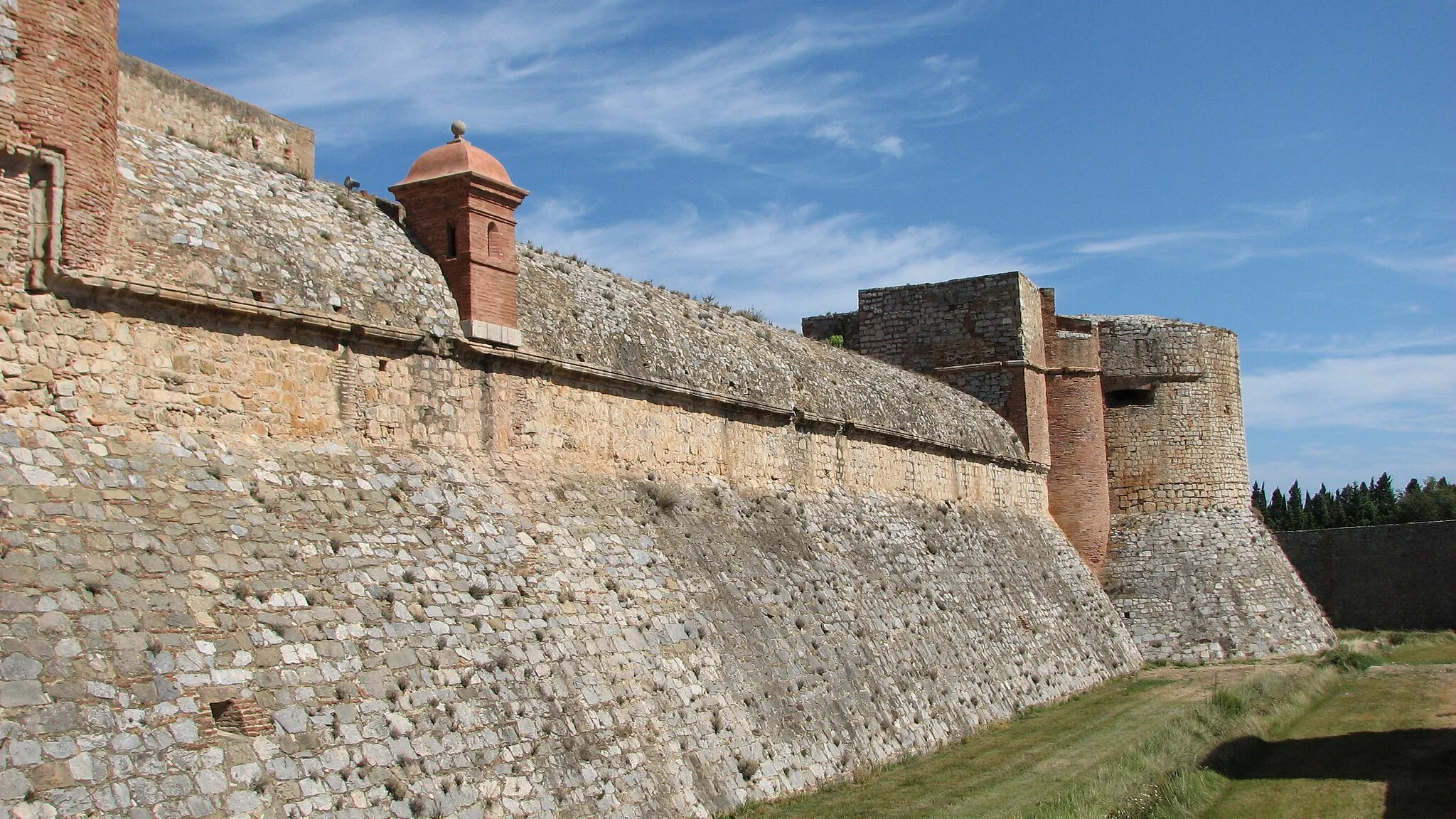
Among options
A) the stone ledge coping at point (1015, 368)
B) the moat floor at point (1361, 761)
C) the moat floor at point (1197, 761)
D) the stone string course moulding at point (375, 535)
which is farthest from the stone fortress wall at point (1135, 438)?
the stone string course moulding at point (375, 535)

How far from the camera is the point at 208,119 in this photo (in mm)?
11656

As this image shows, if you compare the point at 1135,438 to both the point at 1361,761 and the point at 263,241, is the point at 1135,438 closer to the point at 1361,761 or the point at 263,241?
the point at 1361,761

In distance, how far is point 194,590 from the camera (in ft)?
26.8

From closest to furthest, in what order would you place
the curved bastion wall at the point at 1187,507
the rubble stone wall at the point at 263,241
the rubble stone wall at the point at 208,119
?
the rubble stone wall at the point at 263,241 → the rubble stone wall at the point at 208,119 → the curved bastion wall at the point at 1187,507

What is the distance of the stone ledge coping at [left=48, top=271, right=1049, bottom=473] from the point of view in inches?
344

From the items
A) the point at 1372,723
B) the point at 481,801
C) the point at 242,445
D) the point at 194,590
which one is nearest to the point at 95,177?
the point at 242,445

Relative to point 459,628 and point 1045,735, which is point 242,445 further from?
point 1045,735

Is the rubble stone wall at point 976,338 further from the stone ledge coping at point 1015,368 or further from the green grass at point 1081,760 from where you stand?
the green grass at point 1081,760

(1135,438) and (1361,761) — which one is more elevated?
(1135,438)

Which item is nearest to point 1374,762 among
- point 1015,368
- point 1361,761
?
point 1361,761

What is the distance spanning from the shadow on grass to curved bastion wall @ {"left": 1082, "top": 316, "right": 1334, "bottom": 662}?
983cm

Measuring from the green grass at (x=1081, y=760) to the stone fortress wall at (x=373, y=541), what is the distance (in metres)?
0.49

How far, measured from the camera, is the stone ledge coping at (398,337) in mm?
8734

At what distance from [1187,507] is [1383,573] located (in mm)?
13272
